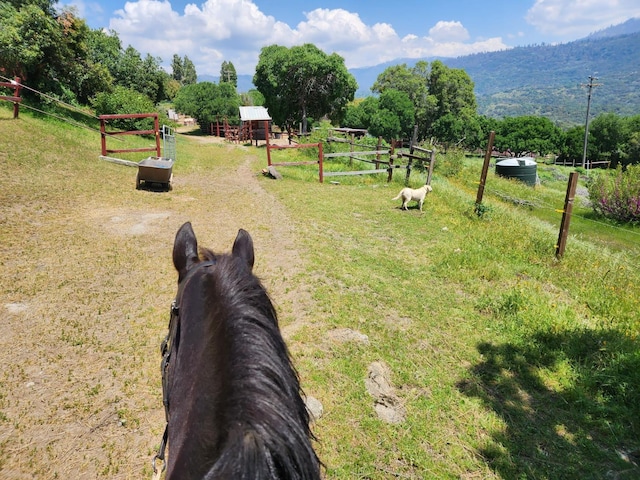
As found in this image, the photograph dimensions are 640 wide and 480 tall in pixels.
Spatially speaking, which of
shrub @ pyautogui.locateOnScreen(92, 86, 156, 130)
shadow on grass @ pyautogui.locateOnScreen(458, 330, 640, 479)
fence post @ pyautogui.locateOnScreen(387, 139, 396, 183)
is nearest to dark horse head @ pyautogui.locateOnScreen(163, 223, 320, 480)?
shadow on grass @ pyautogui.locateOnScreen(458, 330, 640, 479)

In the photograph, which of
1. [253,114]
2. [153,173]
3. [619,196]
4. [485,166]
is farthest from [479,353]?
[253,114]

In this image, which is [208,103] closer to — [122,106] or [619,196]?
[122,106]

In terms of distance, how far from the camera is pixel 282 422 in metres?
0.90

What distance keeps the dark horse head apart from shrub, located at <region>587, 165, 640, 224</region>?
1424 cm

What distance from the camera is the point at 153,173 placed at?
9.18 metres

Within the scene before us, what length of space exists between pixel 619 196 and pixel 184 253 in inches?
576

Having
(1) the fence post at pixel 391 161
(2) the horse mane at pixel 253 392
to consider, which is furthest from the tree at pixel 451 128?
(2) the horse mane at pixel 253 392

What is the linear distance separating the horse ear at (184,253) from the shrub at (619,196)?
1415 cm

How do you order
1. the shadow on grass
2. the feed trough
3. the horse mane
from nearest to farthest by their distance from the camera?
the horse mane, the shadow on grass, the feed trough

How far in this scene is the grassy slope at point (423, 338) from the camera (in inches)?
103

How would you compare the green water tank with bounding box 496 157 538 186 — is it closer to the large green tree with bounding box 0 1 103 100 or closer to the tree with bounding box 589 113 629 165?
the large green tree with bounding box 0 1 103 100

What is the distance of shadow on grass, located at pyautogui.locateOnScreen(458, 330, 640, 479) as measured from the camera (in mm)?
2551

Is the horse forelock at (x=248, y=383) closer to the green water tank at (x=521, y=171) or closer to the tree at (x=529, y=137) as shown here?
the green water tank at (x=521, y=171)

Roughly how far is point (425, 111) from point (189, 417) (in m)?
44.4
